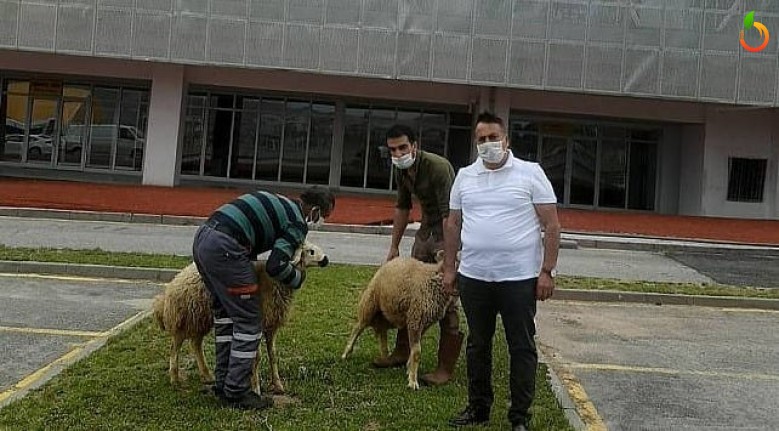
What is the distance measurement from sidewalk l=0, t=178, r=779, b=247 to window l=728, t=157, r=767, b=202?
1213mm

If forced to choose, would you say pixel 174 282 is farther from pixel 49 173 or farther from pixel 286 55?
pixel 49 173

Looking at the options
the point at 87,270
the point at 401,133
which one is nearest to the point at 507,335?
the point at 401,133

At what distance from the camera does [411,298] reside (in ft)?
17.7

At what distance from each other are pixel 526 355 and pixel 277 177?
925 inches

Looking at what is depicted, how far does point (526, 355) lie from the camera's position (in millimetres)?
4438

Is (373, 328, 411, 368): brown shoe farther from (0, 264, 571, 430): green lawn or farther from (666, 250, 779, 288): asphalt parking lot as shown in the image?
(666, 250, 779, 288): asphalt parking lot

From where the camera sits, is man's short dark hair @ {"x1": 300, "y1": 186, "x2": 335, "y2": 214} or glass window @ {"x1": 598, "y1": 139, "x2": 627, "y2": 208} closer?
man's short dark hair @ {"x1": 300, "y1": 186, "x2": 335, "y2": 214}

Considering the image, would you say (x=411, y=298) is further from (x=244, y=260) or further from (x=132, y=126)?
(x=132, y=126)

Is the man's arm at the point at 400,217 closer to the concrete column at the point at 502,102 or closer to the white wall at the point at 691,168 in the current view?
the concrete column at the point at 502,102

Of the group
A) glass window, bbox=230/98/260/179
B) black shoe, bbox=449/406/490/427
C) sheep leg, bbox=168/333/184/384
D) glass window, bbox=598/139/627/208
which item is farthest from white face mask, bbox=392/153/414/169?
glass window, bbox=598/139/627/208

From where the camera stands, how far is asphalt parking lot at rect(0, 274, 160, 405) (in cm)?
583

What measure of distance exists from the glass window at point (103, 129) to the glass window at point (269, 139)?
15.6ft

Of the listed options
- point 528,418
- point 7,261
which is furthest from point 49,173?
point 528,418

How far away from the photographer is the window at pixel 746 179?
25234 mm
